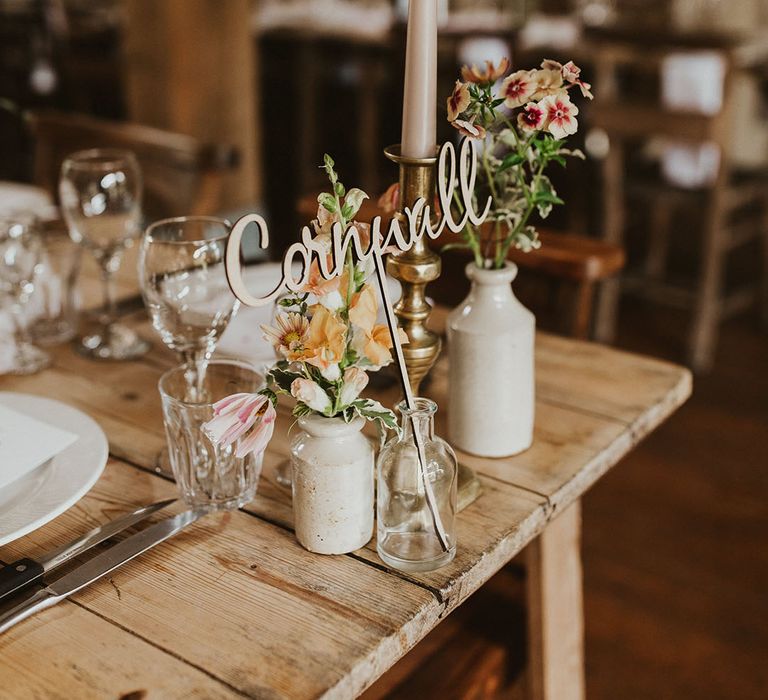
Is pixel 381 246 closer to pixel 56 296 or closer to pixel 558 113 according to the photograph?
pixel 558 113

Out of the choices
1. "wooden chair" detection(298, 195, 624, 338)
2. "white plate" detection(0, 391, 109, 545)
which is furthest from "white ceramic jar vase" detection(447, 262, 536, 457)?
"wooden chair" detection(298, 195, 624, 338)

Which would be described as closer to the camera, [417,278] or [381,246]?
[381,246]

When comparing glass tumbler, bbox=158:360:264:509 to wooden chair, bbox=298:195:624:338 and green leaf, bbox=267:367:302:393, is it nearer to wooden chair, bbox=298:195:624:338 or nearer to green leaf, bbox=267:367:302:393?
green leaf, bbox=267:367:302:393

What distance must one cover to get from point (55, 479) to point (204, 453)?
129 millimetres

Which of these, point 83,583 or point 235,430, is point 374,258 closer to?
point 235,430

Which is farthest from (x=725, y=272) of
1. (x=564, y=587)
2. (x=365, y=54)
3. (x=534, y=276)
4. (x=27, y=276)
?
(x=27, y=276)

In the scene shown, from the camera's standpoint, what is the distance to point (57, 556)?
72cm

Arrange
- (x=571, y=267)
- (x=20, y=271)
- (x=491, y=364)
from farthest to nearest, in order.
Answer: (x=571, y=267), (x=20, y=271), (x=491, y=364)

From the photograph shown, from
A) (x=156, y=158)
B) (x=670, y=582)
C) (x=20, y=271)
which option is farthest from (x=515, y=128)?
(x=670, y=582)

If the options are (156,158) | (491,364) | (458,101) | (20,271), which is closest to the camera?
(458,101)

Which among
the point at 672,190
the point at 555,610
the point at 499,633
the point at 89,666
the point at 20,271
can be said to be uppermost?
the point at 20,271

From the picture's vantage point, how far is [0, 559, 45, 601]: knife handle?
2.23 ft

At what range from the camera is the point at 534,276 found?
142cm

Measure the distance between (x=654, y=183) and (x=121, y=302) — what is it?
2318 mm
